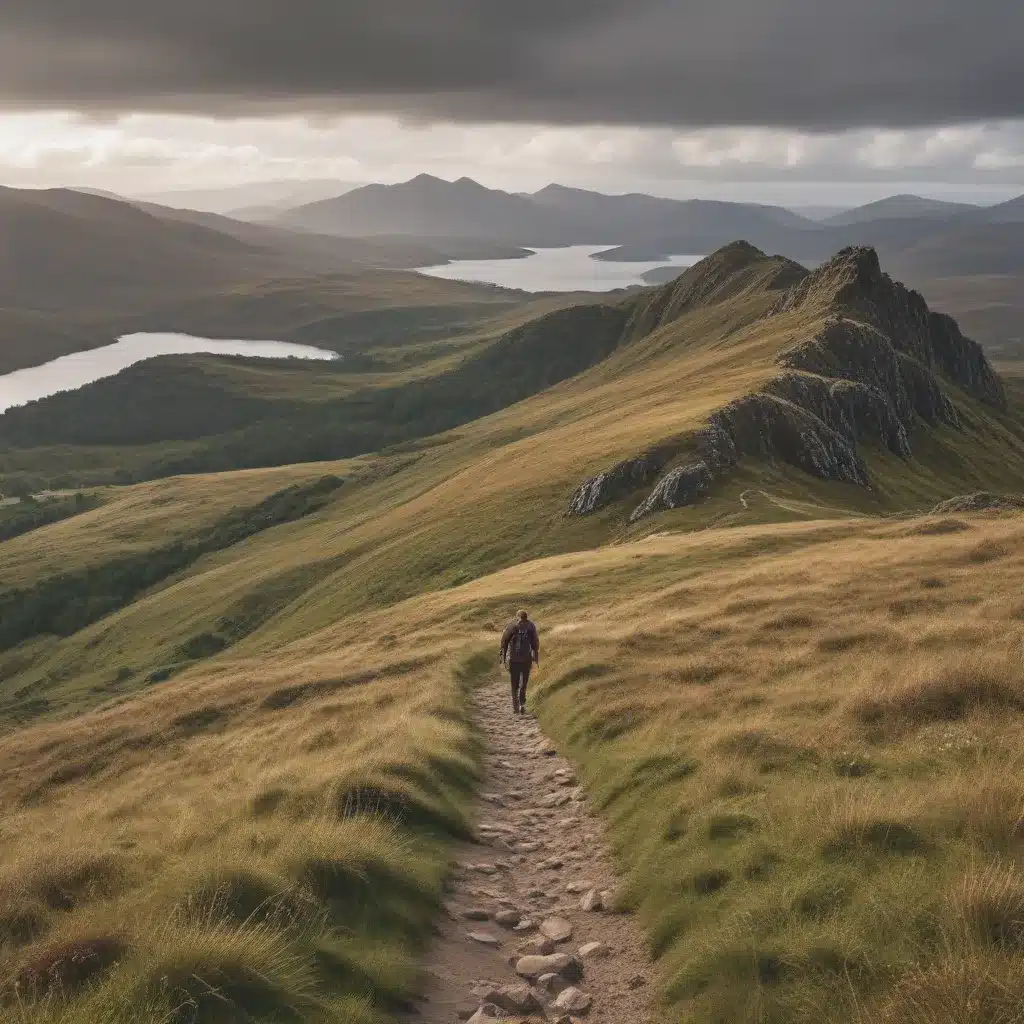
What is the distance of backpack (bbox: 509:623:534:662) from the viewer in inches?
1020

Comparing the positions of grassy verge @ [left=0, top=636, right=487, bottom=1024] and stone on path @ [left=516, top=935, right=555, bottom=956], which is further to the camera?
stone on path @ [left=516, top=935, right=555, bottom=956]

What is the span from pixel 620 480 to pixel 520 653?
48.8 m

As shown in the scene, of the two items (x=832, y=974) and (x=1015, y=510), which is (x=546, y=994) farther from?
(x=1015, y=510)

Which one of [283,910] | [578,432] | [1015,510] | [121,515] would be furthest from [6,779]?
[121,515]

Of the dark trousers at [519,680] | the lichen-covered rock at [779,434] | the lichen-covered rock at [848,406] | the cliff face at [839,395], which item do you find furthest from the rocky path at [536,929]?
the lichen-covered rock at [848,406]

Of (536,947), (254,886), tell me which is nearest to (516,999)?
(536,947)

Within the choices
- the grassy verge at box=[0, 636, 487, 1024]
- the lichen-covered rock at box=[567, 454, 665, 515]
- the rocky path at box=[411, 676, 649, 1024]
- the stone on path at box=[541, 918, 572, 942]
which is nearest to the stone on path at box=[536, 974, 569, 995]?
the rocky path at box=[411, 676, 649, 1024]

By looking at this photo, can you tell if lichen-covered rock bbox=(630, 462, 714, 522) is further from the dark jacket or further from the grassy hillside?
the dark jacket

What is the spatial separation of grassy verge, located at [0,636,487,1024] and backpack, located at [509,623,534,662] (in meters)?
2.38

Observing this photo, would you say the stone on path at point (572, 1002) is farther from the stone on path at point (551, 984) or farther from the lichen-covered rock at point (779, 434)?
the lichen-covered rock at point (779, 434)

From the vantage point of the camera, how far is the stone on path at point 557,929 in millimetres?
11180

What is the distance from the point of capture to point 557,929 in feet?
37.3

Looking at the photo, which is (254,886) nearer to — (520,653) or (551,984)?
(551,984)

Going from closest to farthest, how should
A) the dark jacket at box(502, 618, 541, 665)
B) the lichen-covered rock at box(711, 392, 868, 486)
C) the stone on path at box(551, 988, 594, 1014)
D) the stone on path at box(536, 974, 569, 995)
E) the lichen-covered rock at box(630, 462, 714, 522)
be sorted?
the stone on path at box(551, 988, 594, 1014) → the stone on path at box(536, 974, 569, 995) → the dark jacket at box(502, 618, 541, 665) → the lichen-covered rock at box(630, 462, 714, 522) → the lichen-covered rock at box(711, 392, 868, 486)
